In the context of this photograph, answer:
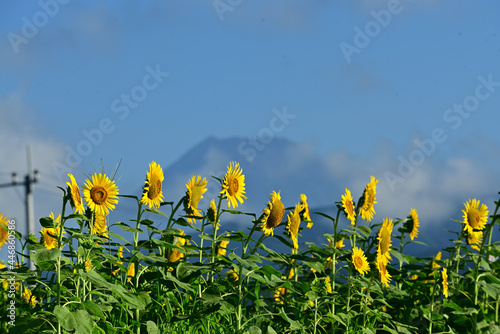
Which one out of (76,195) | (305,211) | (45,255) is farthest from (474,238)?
(45,255)

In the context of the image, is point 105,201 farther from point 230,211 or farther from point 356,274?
point 356,274

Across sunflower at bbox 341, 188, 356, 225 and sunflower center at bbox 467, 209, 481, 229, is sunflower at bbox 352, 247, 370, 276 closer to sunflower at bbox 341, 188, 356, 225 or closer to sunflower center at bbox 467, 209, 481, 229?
sunflower at bbox 341, 188, 356, 225

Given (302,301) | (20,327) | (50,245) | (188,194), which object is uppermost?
(188,194)

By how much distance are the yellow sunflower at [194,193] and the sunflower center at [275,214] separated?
47 cm

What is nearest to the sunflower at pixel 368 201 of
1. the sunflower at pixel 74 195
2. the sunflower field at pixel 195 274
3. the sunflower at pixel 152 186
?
the sunflower field at pixel 195 274

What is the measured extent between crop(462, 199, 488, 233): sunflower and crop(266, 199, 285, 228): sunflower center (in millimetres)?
1808

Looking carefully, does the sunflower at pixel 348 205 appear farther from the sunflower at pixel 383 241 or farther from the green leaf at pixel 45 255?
the green leaf at pixel 45 255

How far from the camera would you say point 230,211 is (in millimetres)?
3396

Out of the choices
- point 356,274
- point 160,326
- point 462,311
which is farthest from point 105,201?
point 462,311

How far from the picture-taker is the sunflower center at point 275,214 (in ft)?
11.0

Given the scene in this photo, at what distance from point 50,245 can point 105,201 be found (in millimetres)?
859

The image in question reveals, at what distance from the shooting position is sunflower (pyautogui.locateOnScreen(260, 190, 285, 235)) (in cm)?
336

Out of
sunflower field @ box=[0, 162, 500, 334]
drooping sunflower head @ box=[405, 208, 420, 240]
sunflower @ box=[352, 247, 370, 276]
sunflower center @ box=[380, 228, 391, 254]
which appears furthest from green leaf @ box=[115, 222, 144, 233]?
drooping sunflower head @ box=[405, 208, 420, 240]

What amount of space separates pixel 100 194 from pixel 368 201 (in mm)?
1732
